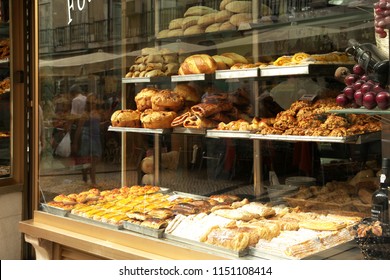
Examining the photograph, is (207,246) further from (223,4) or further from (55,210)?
(223,4)

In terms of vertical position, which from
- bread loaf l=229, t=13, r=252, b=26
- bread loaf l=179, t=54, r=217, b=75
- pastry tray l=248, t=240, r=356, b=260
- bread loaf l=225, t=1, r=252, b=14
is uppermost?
bread loaf l=225, t=1, r=252, b=14

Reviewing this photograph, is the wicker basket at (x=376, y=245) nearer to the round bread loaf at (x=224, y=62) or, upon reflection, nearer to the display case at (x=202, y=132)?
the display case at (x=202, y=132)

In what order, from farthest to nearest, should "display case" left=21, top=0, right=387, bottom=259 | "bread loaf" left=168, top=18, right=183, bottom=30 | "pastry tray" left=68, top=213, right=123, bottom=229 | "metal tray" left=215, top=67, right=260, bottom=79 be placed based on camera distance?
1. "bread loaf" left=168, top=18, right=183, bottom=30
2. "pastry tray" left=68, top=213, right=123, bottom=229
3. "metal tray" left=215, top=67, right=260, bottom=79
4. "display case" left=21, top=0, right=387, bottom=259

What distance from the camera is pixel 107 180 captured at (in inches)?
152

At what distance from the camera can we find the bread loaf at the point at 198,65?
3281mm

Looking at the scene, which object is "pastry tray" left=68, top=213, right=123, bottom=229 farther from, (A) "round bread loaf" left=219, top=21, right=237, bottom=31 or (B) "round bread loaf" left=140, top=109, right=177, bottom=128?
(A) "round bread loaf" left=219, top=21, right=237, bottom=31

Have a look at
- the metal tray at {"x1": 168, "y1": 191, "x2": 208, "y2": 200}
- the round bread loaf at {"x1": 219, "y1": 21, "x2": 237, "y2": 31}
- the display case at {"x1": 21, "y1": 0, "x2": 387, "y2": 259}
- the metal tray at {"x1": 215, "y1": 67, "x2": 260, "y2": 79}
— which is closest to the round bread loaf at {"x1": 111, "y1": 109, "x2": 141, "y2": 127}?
the display case at {"x1": 21, "y1": 0, "x2": 387, "y2": 259}

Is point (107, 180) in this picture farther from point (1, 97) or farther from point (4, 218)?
point (1, 97)

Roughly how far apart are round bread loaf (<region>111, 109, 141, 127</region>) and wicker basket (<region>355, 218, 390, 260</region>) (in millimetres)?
1823

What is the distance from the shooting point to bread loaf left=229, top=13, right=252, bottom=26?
3203 mm

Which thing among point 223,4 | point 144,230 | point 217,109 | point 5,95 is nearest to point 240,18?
point 223,4

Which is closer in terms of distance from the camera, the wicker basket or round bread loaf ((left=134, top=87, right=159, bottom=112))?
the wicker basket
